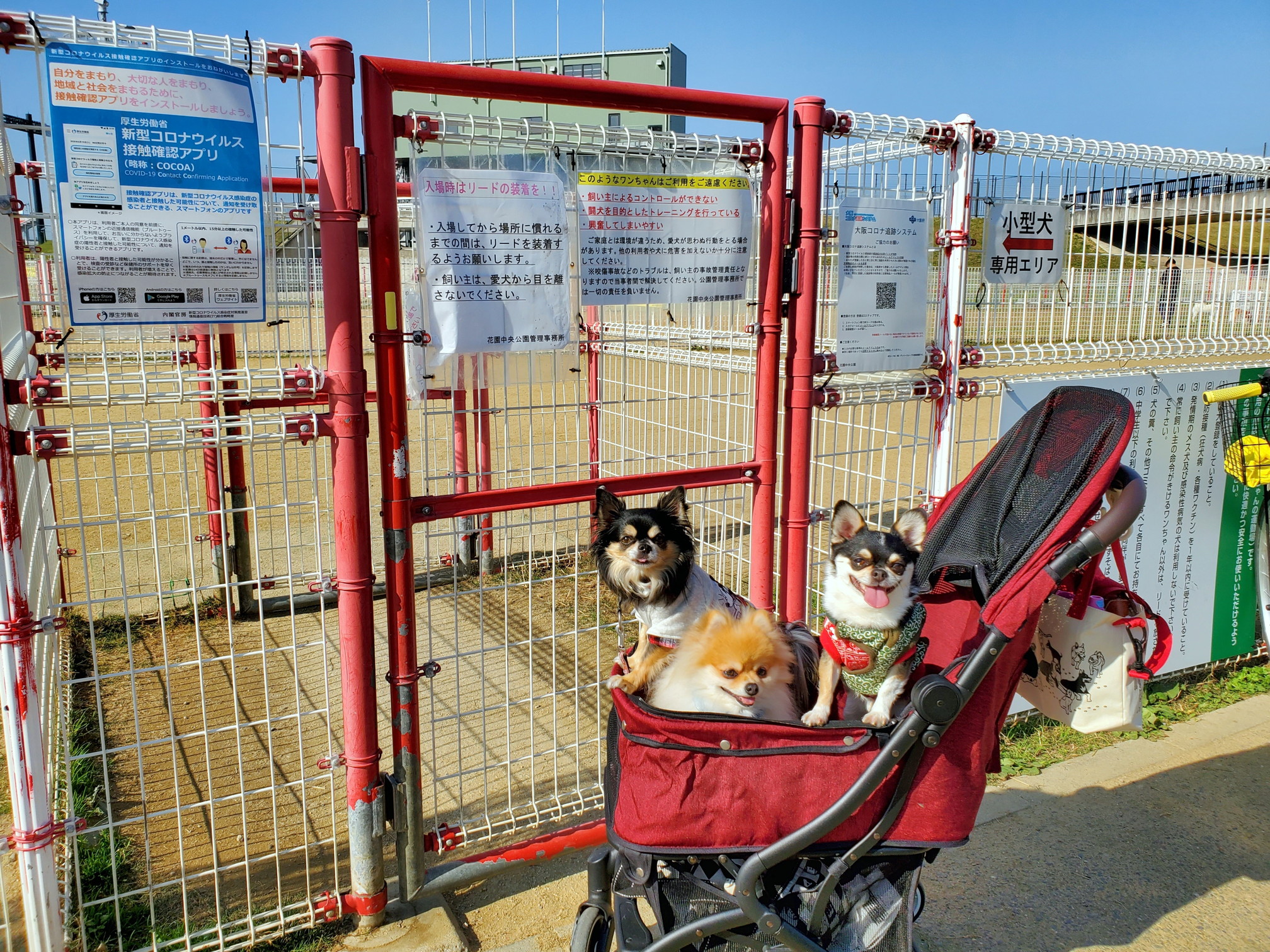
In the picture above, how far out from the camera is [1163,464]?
419 centimetres

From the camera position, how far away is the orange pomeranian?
216 cm

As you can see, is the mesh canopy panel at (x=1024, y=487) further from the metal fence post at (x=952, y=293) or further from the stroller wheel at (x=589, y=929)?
the stroller wheel at (x=589, y=929)

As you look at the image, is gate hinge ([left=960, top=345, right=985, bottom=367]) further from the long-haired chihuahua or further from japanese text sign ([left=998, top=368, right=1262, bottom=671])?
the long-haired chihuahua

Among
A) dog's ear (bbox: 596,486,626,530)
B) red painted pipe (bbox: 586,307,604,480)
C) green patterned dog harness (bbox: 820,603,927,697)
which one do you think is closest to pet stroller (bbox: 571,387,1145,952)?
green patterned dog harness (bbox: 820,603,927,697)

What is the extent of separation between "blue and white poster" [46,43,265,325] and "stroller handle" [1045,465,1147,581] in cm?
213

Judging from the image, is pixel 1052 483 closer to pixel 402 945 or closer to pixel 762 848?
pixel 762 848

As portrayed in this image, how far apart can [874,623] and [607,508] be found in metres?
0.89

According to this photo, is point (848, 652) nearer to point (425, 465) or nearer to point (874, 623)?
point (874, 623)

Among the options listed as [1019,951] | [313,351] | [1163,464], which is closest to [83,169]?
[313,351]

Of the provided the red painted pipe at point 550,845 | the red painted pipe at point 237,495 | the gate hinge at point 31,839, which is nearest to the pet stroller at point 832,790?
the red painted pipe at point 550,845

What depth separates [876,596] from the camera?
2.22 meters

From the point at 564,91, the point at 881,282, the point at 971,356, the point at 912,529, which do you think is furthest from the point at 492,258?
the point at 971,356

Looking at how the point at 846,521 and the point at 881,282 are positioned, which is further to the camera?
the point at 881,282

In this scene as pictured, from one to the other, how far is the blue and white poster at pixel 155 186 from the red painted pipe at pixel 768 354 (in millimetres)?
1702
